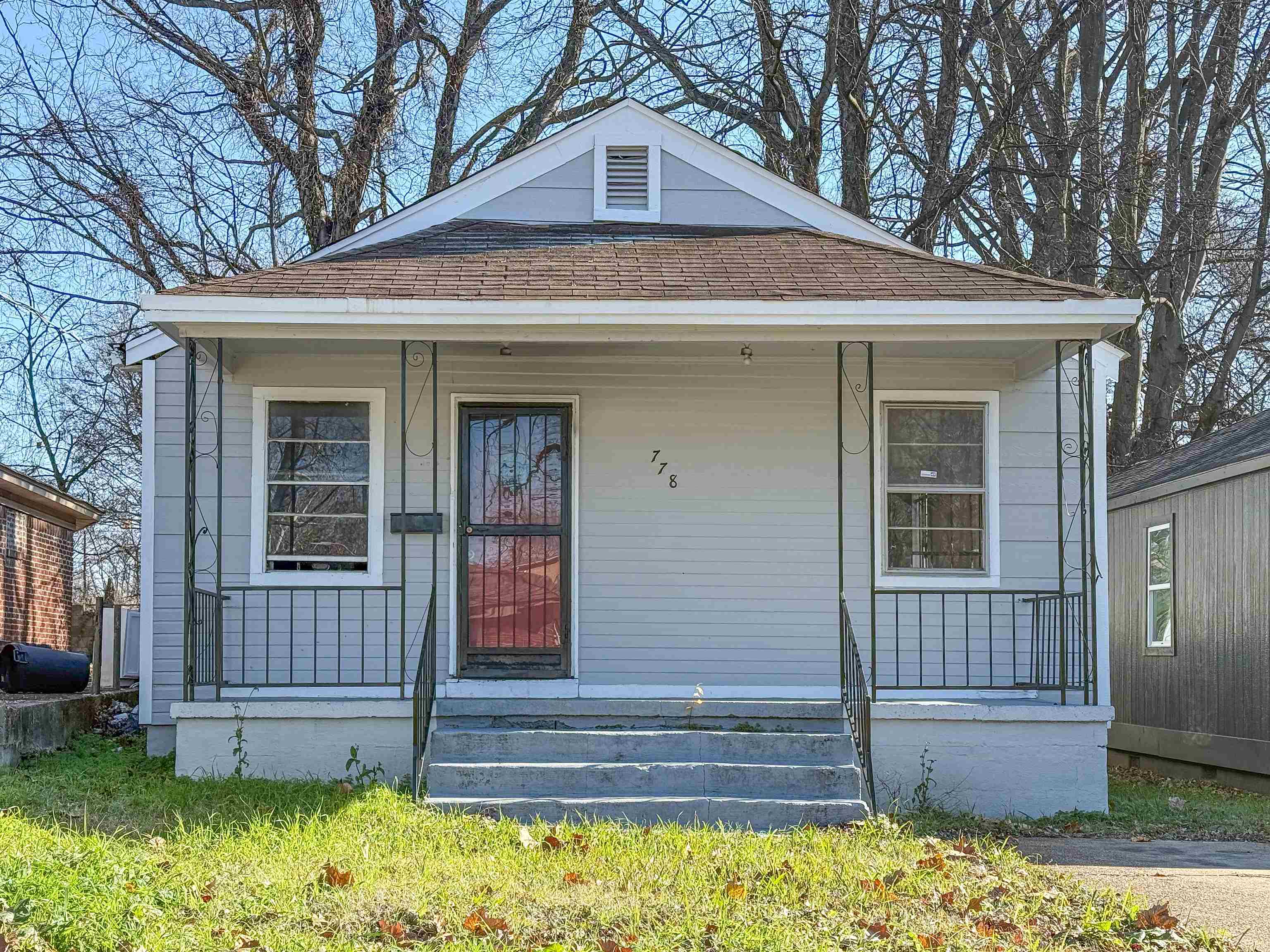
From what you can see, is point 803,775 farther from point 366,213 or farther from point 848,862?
point 366,213

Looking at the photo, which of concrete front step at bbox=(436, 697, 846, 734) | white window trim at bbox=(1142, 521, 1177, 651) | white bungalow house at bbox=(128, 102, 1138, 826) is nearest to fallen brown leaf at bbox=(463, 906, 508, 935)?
concrete front step at bbox=(436, 697, 846, 734)

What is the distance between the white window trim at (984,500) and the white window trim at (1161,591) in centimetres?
406

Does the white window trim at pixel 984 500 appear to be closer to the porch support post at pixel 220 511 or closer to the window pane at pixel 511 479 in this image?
the window pane at pixel 511 479

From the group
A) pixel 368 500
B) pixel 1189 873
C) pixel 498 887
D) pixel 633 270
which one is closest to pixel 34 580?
pixel 368 500

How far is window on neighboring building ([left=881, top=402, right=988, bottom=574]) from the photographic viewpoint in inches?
377

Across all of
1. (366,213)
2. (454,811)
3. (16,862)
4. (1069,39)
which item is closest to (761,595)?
(454,811)

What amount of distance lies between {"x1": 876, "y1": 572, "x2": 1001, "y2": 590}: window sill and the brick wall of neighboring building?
10850 mm

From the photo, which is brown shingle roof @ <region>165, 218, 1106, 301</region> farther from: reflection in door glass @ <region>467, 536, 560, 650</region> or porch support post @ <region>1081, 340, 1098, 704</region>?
reflection in door glass @ <region>467, 536, 560, 650</region>

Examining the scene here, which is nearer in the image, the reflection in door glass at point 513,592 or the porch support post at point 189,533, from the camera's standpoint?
the porch support post at point 189,533

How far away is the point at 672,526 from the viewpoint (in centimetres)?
946

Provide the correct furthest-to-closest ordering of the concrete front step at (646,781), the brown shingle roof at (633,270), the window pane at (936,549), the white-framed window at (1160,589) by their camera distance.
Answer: the white-framed window at (1160,589) → the window pane at (936,549) → the brown shingle roof at (633,270) → the concrete front step at (646,781)

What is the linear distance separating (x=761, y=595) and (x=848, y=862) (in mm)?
3485

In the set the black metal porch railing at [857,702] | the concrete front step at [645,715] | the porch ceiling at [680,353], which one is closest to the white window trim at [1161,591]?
the porch ceiling at [680,353]

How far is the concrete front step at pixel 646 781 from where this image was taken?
7508mm
